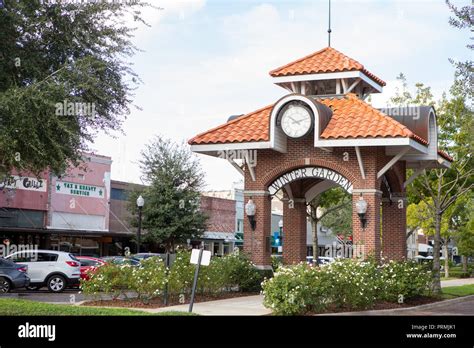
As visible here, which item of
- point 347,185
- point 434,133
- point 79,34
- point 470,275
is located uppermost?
point 79,34

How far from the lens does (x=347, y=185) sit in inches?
880

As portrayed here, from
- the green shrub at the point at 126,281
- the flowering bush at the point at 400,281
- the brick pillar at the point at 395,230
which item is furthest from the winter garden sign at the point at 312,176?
the green shrub at the point at 126,281

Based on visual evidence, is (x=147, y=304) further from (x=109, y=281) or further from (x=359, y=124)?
(x=359, y=124)

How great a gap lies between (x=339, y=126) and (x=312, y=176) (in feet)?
6.67

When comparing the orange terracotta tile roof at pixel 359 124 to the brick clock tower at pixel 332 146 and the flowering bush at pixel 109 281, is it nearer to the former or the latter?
the brick clock tower at pixel 332 146

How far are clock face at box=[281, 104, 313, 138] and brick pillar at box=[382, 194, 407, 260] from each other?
18.9ft

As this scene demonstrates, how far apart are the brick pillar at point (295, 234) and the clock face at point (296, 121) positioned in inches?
214

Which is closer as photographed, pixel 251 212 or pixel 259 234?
pixel 251 212

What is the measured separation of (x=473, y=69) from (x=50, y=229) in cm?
2813

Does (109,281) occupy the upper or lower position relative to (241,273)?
lower

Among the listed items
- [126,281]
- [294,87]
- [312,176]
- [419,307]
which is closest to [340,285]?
[419,307]

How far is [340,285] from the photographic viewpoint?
18109 millimetres
